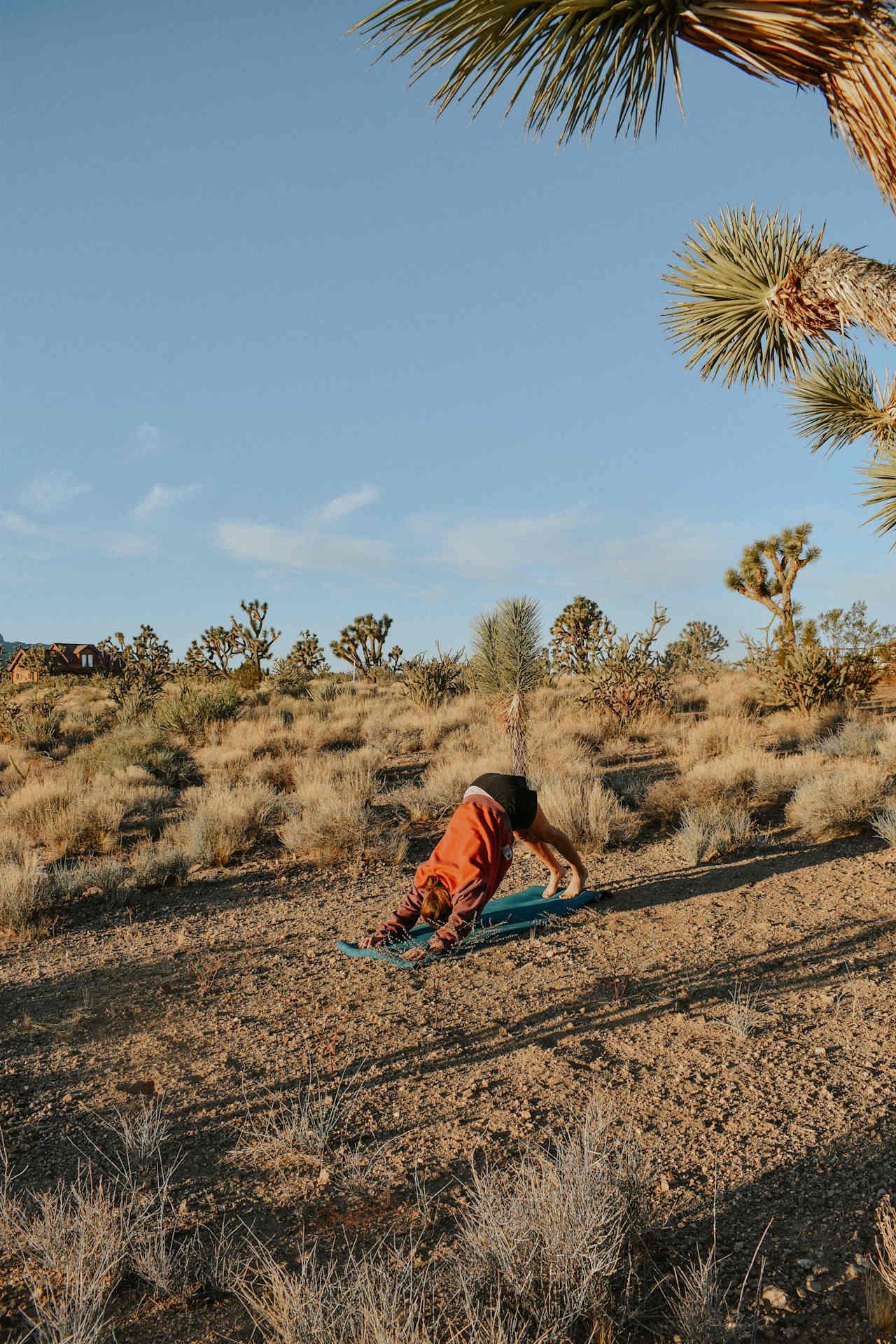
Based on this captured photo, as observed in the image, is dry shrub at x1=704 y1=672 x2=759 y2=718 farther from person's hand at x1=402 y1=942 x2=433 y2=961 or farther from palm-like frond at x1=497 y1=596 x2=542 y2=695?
person's hand at x1=402 y1=942 x2=433 y2=961

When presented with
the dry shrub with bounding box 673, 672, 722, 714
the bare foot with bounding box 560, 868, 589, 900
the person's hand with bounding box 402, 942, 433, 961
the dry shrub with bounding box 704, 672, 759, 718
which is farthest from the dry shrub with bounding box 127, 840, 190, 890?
the dry shrub with bounding box 673, 672, 722, 714

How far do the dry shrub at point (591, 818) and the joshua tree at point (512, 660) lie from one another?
2046mm

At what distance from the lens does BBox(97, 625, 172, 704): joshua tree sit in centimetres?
1941

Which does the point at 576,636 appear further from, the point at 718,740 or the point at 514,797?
the point at 514,797

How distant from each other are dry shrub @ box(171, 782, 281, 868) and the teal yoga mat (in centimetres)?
264

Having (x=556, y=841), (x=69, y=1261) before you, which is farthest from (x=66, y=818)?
(x=69, y=1261)

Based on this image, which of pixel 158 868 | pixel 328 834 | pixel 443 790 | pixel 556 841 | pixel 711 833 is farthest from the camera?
pixel 443 790

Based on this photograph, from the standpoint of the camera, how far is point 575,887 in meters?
6.04

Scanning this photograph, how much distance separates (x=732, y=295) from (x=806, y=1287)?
255 inches

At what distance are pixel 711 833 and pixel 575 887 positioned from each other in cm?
202

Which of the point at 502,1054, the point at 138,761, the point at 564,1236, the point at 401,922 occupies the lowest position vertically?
the point at 502,1054

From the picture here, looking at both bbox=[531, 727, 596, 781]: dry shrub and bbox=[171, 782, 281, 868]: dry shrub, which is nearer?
bbox=[171, 782, 281, 868]: dry shrub

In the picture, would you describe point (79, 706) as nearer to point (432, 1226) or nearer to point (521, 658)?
point (521, 658)

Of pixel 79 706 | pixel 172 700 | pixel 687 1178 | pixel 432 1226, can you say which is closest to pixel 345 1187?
pixel 432 1226
